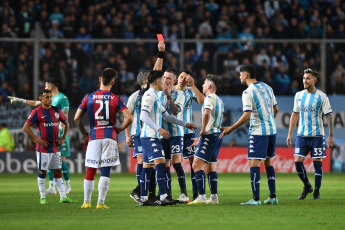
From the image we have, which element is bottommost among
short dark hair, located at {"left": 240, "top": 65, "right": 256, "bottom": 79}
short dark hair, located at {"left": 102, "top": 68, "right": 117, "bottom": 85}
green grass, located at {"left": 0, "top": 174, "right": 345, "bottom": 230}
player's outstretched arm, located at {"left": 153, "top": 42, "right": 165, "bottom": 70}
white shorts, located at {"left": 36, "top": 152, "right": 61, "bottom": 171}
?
green grass, located at {"left": 0, "top": 174, "right": 345, "bottom": 230}

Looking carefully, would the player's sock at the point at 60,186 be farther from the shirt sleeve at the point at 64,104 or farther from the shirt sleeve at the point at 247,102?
the shirt sleeve at the point at 247,102

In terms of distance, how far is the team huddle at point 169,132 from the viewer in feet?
35.3

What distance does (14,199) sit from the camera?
13.1m

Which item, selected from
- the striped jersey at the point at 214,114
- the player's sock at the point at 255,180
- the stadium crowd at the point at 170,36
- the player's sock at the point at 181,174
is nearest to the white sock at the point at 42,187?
the player's sock at the point at 181,174

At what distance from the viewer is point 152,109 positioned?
36.7 ft

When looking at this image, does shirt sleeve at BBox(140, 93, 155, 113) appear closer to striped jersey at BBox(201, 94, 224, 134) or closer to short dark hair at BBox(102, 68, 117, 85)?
short dark hair at BBox(102, 68, 117, 85)

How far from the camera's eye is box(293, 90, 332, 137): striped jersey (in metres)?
13.3

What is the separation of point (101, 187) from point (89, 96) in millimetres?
1395

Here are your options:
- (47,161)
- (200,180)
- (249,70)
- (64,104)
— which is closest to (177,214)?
(200,180)

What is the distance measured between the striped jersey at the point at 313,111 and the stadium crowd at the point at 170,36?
342 inches

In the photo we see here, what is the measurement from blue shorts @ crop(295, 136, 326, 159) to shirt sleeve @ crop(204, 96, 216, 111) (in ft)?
8.55

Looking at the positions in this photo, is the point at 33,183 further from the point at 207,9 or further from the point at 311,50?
the point at 207,9

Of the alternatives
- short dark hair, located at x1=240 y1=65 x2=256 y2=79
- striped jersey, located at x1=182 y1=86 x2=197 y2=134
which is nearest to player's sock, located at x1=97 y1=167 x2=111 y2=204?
striped jersey, located at x1=182 y1=86 x2=197 y2=134

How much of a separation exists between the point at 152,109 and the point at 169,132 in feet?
2.92
